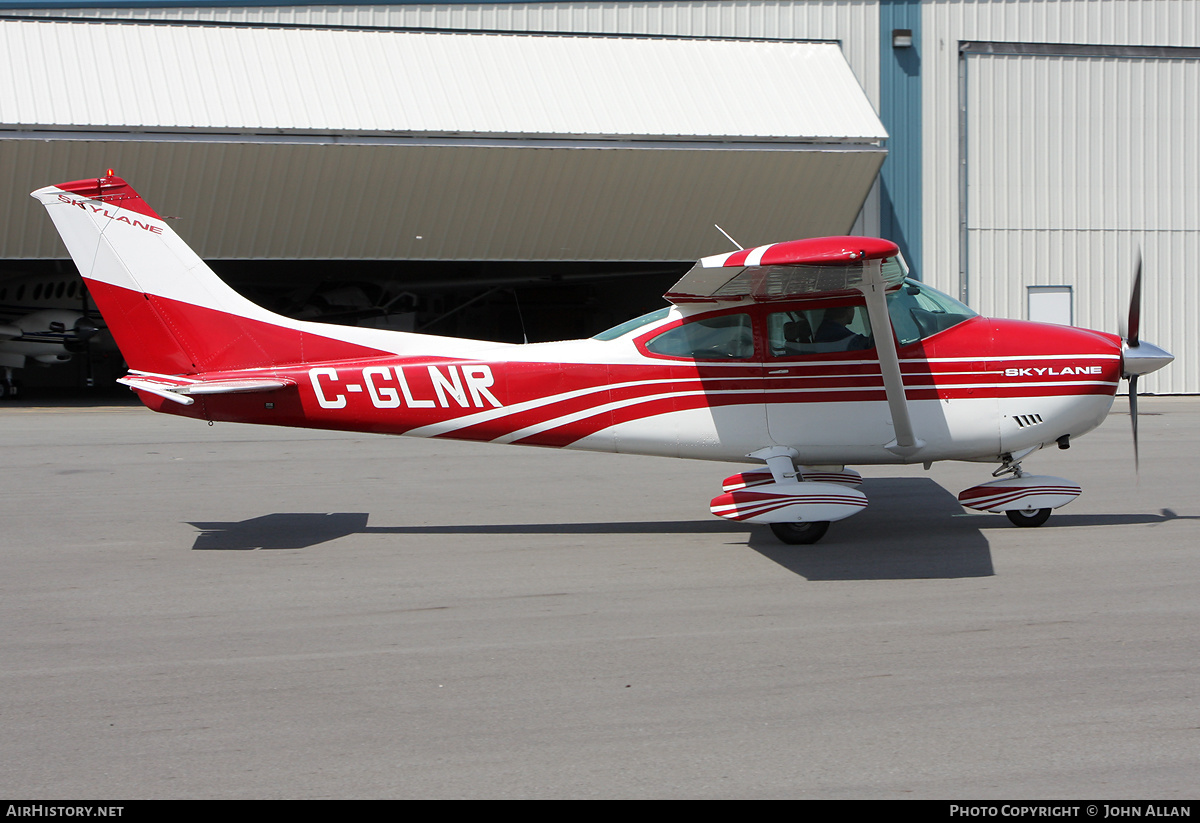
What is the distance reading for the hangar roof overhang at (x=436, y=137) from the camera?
1884cm

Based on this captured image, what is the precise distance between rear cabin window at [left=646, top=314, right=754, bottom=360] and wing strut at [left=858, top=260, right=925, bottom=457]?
950 mm

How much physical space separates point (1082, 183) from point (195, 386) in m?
20.6

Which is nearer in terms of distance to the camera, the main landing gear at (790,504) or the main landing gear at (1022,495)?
the main landing gear at (790,504)

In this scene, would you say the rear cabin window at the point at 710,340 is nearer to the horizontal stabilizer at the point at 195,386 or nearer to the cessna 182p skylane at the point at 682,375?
the cessna 182p skylane at the point at 682,375

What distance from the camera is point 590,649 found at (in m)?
5.14

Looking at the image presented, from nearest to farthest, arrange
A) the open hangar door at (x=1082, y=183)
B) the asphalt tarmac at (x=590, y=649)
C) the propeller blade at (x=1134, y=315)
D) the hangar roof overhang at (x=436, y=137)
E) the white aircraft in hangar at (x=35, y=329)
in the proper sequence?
the asphalt tarmac at (x=590, y=649) → the propeller blade at (x=1134, y=315) → the hangar roof overhang at (x=436, y=137) → the open hangar door at (x=1082, y=183) → the white aircraft in hangar at (x=35, y=329)

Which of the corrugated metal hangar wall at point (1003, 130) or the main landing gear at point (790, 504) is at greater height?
the corrugated metal hangar wall at point (1003, 130)

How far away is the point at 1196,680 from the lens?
450cm

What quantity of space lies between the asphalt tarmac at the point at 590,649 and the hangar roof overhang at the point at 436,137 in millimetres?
11111

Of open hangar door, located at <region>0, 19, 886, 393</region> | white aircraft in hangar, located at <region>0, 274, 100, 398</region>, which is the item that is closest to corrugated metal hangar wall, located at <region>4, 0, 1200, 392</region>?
open hangar door, located at <region>0, 19, 886, 393</region>

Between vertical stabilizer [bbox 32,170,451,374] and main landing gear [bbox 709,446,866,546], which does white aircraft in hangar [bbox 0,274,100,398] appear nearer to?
vertical stabilizer [bbox 32,170,451,374]

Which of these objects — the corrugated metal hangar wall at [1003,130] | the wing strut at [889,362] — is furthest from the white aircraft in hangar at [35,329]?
the wing strut at [889,362]
